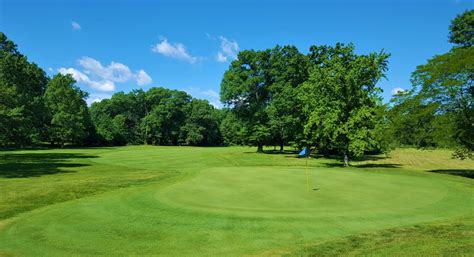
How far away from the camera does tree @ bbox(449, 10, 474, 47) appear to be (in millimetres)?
48750

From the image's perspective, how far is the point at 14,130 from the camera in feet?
124

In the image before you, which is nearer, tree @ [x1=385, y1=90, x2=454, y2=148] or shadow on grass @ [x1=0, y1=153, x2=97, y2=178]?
shadow on grass @ [x1=0, y1=153, x2=97, y2=178]

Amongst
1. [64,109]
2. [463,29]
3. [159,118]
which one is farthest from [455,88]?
[159,118]

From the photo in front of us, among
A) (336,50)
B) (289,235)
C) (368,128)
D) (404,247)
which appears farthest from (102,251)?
(336,50)

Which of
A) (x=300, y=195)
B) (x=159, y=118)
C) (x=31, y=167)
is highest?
(x=159, y=118)

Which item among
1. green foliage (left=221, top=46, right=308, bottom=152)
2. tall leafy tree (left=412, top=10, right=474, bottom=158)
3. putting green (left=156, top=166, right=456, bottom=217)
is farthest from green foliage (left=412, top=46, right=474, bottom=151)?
green foliage (left=221, top=46, right=308, bottom=152)

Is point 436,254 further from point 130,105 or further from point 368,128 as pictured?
point 130,105

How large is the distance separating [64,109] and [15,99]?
45082mm

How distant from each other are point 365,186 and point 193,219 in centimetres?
1001

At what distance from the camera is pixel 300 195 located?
14.8 metres

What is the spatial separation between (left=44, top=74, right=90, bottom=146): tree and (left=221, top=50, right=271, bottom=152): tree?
41.1 m

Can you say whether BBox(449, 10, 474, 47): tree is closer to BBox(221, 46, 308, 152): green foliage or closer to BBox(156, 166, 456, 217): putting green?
BBox(221, 46, 308, 152): green foliage

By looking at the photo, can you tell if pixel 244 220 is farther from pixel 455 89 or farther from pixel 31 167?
pixel 31 167

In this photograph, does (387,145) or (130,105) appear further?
(130,105)
